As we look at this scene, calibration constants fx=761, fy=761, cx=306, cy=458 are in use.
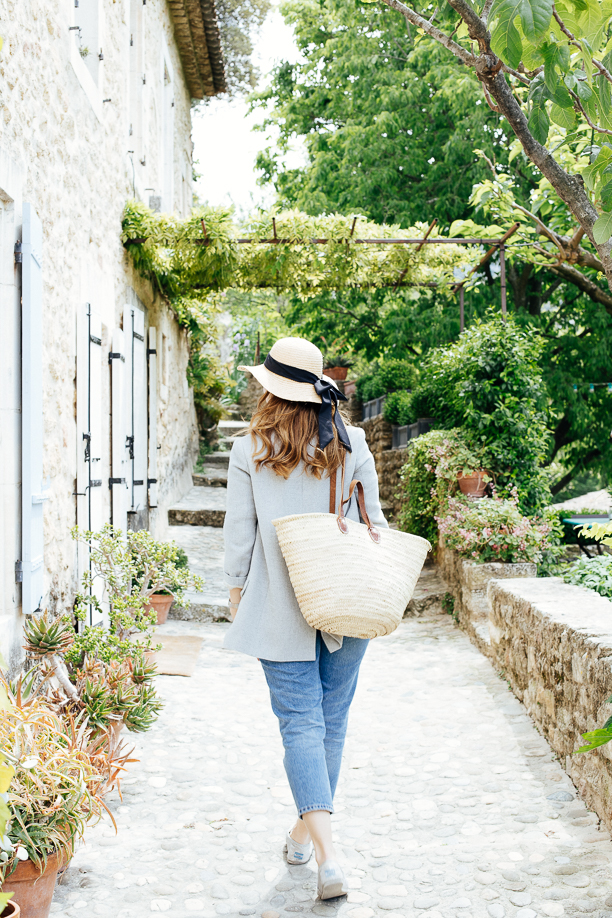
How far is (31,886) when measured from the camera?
1.94m

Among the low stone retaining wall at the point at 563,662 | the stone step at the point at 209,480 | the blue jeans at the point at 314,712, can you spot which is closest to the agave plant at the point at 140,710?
the blue jeans at the point at 314,712

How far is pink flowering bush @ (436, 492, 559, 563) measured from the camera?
18.7 feet

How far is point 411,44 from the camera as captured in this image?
11469mm

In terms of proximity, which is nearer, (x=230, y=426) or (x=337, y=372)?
(x=337, y=372)

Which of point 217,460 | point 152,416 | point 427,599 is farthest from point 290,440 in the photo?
point 217,460

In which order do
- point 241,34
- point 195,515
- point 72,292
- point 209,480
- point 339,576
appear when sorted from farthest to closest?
point 241,34 → point 209,480 → point 195,515 → point 72,292 → point 339,576

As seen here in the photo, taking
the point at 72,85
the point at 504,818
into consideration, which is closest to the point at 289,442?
the point at 504,818

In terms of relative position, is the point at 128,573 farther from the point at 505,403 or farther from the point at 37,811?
the point at 505,403

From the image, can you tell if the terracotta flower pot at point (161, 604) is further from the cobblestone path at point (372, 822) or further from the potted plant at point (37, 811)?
the potted plant at point (37, 811)

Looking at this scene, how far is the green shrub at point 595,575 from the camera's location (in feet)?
12.9

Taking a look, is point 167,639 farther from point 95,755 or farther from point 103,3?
point 103,3

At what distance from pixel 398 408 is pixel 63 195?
6978 mm

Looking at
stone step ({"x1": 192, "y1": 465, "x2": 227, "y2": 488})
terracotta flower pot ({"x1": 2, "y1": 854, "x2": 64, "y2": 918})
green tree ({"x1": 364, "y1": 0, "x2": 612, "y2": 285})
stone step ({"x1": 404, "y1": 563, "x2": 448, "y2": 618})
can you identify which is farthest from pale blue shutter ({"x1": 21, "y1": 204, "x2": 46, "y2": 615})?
stone step ({"x1": 192, "y1": 465, "x2": 227, "y2": 488})

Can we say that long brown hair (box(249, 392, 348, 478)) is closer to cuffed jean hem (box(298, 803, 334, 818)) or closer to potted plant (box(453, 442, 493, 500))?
cuffed jean hem (box(298, 803, 334, 818))
